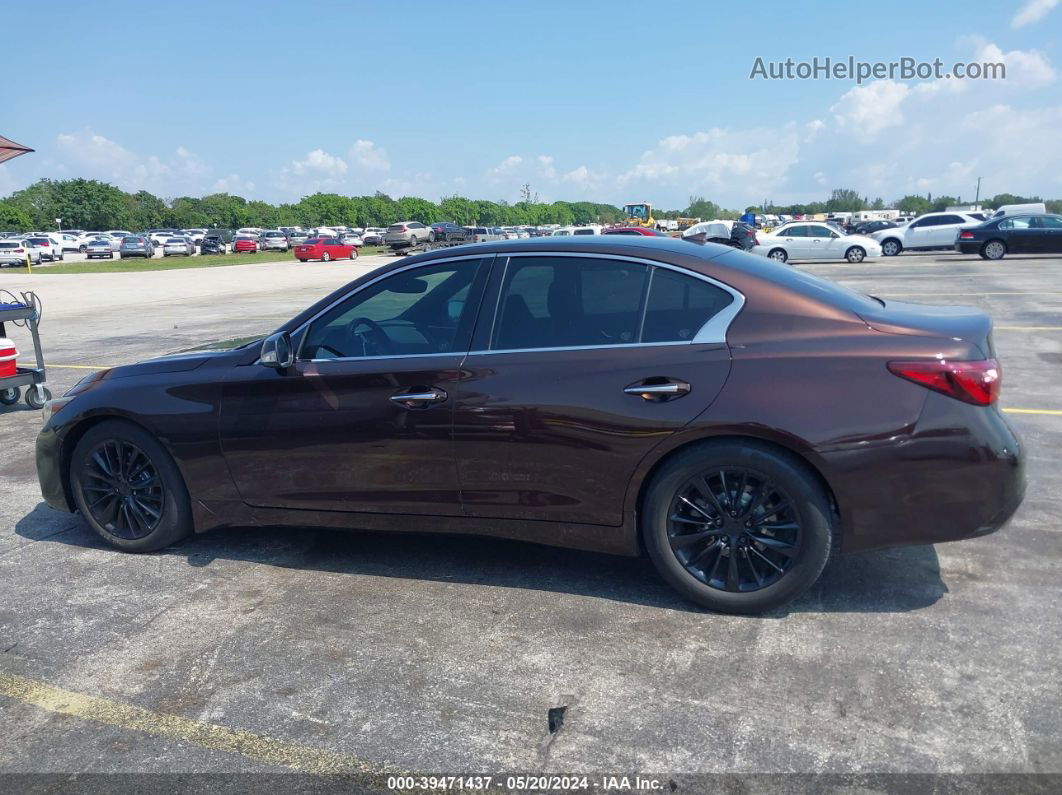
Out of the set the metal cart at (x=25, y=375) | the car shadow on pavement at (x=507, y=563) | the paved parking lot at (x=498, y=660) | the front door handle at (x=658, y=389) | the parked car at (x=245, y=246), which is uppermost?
the front door handle at (x=658, y=389)

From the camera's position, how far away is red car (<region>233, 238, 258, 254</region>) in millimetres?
61406

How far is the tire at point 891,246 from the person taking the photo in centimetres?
3569

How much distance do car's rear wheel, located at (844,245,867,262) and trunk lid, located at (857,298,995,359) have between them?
29363 mm

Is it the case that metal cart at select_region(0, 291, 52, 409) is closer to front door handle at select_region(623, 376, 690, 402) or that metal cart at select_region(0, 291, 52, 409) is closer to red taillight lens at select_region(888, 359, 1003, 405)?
front door handle at select_region(623, 376, 690, 402)

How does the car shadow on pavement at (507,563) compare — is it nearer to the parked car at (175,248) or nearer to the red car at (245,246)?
the parked car at (175,248)

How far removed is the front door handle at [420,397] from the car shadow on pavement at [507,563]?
3.00ft

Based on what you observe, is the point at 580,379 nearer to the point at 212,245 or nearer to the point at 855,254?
the point at 855,254

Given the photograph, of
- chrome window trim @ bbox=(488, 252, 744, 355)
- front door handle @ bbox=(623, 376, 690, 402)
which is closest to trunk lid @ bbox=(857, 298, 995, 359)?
chrome window trim @ bbox=(488, 252, 744, 355)

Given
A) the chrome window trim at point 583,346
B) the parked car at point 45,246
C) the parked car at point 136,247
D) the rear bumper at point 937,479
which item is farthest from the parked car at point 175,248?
the rear bumper at point 937,479

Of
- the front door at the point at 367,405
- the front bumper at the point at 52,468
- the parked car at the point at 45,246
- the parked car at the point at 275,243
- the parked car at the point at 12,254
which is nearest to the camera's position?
the front door at the point at 367,405

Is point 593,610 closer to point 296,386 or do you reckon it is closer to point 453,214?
point 296,386

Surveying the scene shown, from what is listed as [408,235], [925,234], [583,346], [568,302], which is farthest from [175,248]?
[583,346]

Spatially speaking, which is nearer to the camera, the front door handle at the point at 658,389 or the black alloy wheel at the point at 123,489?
the front door handle at the point at 658,389

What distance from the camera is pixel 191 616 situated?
158 inches
